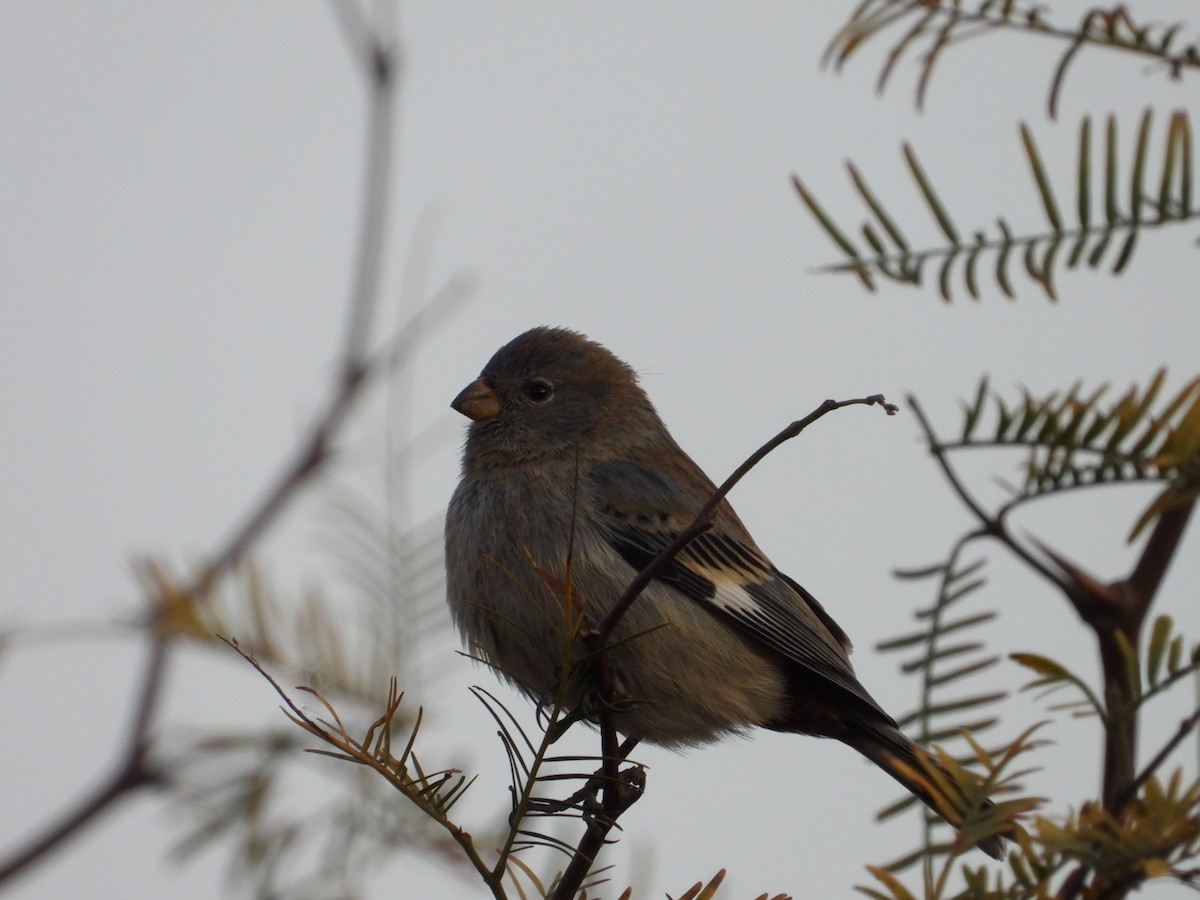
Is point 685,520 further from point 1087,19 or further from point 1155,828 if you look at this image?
point 1155,828

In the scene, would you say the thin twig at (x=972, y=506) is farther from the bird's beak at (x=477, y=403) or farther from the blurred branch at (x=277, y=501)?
the bird's beak at (x=477, y=403)

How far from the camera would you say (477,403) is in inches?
186

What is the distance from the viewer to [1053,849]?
1.45 m

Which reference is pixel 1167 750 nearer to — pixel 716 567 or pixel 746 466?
pixel 746 466

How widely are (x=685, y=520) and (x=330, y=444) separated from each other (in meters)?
2.07

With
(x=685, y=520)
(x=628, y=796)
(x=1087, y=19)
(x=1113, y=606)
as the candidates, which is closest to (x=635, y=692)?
(x=685, y=520)

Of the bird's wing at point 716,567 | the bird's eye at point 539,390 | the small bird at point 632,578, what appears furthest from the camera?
the bird's eye at point 539,390

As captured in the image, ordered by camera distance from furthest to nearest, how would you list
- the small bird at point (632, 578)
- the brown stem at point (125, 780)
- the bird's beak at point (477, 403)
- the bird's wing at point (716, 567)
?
the bird's beak at point (477, 403) → the bird's wing at point (716, 567) → the small bird at point (632, 578) → the brown stem at point (125, 780)

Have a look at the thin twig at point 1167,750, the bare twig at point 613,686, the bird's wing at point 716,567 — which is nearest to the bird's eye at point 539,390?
the bird's wing at point 716,567

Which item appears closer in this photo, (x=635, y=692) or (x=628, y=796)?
(x=628, y=796)

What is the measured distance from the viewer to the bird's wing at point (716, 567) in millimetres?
4168

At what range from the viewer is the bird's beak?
471 centimetres

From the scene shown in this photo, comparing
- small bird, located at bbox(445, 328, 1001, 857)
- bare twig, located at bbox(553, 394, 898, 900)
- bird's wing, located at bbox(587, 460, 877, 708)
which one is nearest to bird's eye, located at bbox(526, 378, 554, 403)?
small bird, located at bbox(445, 328, 1001, 857)

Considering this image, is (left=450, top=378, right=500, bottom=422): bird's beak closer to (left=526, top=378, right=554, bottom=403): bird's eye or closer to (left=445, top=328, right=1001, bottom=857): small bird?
(left=445, top=328, right=1001, bottom=857): small bird
